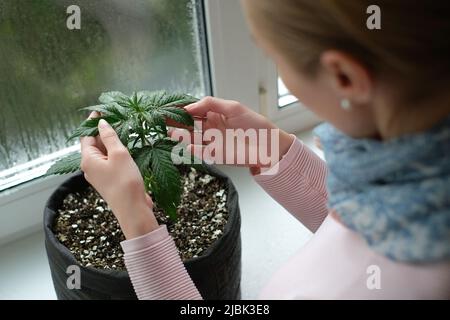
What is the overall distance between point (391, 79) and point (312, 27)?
0.08 meters

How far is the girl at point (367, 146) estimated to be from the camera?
0.45m

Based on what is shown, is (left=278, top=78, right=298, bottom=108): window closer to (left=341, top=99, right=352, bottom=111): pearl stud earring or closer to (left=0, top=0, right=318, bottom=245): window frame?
(left=0, top=0, right=318, bottom=245): window frame

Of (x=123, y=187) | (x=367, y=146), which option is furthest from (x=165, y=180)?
(x=367, y=146)

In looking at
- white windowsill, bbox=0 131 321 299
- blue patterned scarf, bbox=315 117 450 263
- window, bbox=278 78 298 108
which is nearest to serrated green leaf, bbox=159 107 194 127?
blue patterned scarf, bbox=315 117 450 263

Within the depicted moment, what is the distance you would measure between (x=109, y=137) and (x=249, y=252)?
478mm

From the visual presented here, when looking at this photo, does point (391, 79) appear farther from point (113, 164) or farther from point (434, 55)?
point (113, 164)

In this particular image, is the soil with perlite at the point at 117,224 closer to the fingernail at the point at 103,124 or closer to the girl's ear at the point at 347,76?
the fingernail at the point at 103,124

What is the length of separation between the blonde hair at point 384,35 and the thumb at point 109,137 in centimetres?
27

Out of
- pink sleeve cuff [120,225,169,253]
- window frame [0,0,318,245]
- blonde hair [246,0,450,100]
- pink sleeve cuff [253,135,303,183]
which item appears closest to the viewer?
blonde hair [246,0,450,100]

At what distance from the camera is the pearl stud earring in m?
0.50

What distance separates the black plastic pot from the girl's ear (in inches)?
14.1

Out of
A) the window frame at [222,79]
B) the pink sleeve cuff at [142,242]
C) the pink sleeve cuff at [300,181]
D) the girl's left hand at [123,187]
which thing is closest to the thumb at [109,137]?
the girl's left hand at [123,187]

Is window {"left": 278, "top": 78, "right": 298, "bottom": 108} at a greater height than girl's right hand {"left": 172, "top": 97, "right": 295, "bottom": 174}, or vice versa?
girl's right hand {"left": 172, "top": 97, "right": 295, "bottom": 174}

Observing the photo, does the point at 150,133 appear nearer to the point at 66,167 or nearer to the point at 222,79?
the point at 66,167
